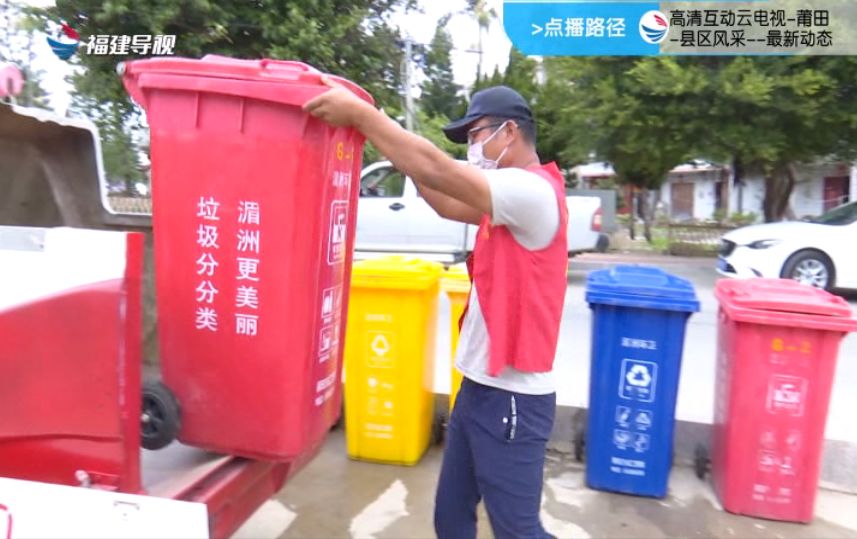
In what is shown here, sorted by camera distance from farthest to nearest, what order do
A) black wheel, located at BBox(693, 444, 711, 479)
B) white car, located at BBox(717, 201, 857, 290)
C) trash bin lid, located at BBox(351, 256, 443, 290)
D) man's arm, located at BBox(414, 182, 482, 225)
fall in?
white car, located at BBox(717, 201, 857, 290)
black wheel, located at BBox(693, 444, 711, 479)
trash bin lid, located at BBox(351, 256, 443, 290)
man's arm, located at BBox(414, 182, 482, 225)

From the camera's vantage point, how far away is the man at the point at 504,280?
2.03m

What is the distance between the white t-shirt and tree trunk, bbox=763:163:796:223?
53.0 feet

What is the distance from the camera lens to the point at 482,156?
2.37 meters

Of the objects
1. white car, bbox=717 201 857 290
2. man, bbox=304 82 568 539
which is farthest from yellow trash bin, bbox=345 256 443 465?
white car, bbox=717 201 857 290

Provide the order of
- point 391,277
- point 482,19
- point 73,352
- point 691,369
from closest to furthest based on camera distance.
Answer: point 73,352, point 391,277, point 691,369, point 482,19

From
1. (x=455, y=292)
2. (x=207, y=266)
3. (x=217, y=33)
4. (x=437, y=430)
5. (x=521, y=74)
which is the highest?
(x=521, y=74)

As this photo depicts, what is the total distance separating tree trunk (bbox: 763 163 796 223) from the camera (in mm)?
16516

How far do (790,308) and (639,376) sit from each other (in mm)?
778

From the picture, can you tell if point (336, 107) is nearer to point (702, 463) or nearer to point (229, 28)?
point (702, 463)

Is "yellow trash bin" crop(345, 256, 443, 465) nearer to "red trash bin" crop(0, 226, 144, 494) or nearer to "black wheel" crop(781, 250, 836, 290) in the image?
"red trash bin" crop(0, 226, 144, 494)

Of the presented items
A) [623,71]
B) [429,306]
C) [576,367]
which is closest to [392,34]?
[623,71]

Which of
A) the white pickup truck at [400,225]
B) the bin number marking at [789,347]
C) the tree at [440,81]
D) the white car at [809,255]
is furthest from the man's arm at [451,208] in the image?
the tree at [440,81]

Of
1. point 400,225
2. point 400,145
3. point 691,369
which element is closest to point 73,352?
point 400,145

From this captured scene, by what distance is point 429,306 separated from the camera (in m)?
4.07
